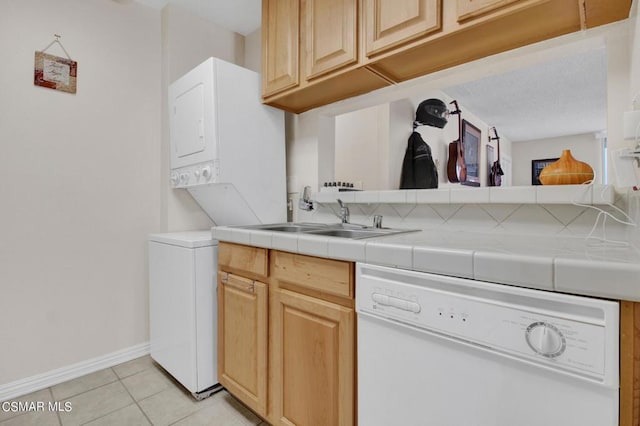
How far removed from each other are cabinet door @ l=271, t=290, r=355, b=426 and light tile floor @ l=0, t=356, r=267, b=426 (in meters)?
0.42

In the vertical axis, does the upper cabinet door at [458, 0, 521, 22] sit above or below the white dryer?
above

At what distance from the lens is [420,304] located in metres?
0.86

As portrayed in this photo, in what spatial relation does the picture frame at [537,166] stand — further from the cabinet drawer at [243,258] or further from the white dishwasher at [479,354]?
the cabinet drawer at [243,258]

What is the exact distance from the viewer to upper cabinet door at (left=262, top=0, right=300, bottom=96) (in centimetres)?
174

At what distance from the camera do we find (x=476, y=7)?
3.60ft

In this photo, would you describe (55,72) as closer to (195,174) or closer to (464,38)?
(195,174)

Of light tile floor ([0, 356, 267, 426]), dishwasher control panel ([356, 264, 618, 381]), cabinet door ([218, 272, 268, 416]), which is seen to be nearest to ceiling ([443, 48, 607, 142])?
dishwasher control panel ([356, 264, 618, 381])

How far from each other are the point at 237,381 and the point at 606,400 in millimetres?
1420

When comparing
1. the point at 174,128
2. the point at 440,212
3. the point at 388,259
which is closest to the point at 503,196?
the point at 440,212

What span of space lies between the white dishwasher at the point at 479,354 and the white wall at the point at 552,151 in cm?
96

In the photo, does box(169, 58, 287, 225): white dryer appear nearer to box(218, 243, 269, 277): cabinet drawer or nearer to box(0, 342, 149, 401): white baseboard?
box(218, 243, 269, 277): cabinet drawer

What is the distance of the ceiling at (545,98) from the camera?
1.40 meters

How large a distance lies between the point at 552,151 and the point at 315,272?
4.27 ft

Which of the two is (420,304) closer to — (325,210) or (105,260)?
(325,210)
